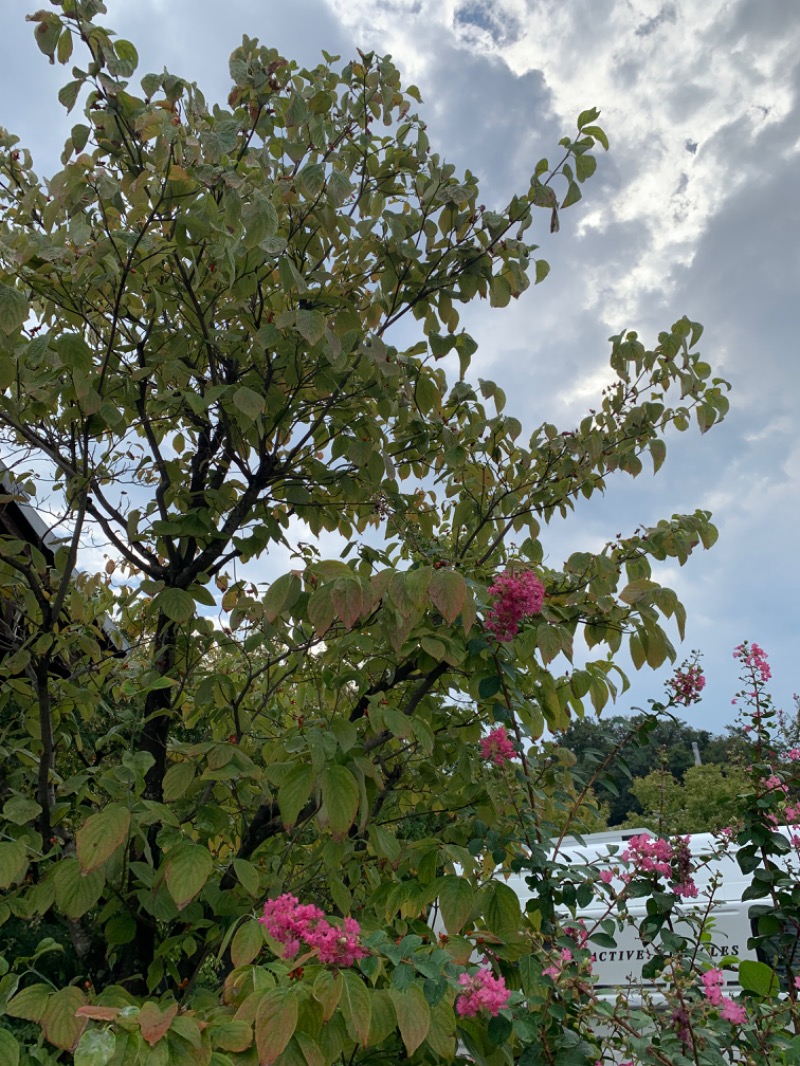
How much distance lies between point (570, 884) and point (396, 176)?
7.22ft

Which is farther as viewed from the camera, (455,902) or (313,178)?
(313,178)

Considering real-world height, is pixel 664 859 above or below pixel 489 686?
below

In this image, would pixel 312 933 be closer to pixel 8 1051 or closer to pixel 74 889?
Answer: pixel 8 1051

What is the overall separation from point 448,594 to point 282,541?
1.20 meters

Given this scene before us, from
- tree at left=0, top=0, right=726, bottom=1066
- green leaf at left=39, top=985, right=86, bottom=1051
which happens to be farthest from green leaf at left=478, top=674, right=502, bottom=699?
green leaf at left=39, top=985, right=86, bottom=1051

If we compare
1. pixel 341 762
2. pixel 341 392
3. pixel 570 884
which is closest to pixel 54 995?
pixel 341 762

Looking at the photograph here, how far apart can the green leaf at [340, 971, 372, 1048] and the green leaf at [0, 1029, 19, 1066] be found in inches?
22.9

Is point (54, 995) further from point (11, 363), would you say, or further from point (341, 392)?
point (341, 392)

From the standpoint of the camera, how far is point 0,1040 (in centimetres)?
130

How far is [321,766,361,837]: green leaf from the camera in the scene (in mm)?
1494

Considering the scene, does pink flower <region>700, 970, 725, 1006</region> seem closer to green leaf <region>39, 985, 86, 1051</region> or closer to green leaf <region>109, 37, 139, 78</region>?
green leaf <region>39, 985, 86, 1051</region>

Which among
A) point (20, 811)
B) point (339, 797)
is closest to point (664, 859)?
point (339, 797)

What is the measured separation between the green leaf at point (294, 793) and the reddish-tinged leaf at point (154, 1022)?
17.3 inches

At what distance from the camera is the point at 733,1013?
1.37 meters
